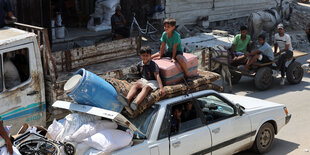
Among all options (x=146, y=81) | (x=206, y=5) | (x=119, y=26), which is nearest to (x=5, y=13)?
(x=146, y=81)

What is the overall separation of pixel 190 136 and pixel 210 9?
14.0 metres

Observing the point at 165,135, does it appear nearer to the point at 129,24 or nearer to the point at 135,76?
the point at 135,76

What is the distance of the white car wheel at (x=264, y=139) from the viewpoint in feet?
24.7

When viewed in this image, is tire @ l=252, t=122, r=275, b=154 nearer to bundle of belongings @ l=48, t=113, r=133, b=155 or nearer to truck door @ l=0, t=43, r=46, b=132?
bundle of belongings @ l=48, t=113, r=133, b=155

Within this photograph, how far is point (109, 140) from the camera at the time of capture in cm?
550

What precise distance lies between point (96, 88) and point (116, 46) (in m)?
4.84

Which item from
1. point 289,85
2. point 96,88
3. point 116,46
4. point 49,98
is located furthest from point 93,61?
point 289,85

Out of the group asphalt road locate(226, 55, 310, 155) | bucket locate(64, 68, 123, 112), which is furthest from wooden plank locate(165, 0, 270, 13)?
bucket locate(64, 68, 123, 112)

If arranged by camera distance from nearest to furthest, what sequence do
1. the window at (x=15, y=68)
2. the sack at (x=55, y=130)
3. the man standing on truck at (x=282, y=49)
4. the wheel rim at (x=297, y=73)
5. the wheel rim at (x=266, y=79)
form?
the sack at (x=55, y=130), the window at (x=15, y=68), the wheel rim at (x=266, y=79), the man standing on truck at (x=282, y=49), the wheel rim at (x=297, y=73)

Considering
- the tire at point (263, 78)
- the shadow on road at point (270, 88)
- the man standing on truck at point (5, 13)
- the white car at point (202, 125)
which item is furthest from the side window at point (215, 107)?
the tire at point (263, 78)

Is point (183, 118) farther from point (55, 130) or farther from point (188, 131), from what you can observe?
point (55, 130)

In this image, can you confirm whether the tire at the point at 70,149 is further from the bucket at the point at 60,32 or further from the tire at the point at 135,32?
the tire at the point at 135,32

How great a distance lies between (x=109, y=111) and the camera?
5598 mm

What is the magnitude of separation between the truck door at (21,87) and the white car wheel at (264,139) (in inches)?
149
